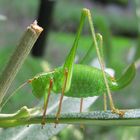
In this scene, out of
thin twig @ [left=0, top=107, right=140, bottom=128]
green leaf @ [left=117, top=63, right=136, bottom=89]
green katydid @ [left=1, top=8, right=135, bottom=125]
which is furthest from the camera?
green katydid @ [left=1, top=8, right=135, bottom=125]

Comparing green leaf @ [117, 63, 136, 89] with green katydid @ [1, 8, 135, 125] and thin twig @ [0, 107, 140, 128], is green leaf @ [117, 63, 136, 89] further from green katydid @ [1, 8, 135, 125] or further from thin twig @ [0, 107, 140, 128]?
thin twig @ [0, 107, 140, 128]

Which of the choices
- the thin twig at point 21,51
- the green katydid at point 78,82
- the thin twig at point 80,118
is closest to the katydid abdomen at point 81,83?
the green katydid at point 78,82

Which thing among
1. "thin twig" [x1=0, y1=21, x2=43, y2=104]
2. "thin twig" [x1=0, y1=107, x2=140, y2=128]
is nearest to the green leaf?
"thin twig" [x1=0, y1=107, x2=140, y2=128]

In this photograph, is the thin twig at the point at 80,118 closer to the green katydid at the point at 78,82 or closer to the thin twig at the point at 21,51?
the thin twig at the point at 21,51

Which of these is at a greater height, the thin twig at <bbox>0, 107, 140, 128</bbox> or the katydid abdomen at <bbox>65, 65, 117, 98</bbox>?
the katydid abdomen at <bbox>65, 65, 117, 98</bbox>

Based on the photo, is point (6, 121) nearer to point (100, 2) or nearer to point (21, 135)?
point (21, 135)

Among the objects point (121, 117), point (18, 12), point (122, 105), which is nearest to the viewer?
point (121, 117)

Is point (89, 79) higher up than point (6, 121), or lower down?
higher up

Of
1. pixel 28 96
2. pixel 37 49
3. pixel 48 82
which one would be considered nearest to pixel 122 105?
pixel 37 49

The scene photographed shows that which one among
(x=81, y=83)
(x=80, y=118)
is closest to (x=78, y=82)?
(x=81, y=83)

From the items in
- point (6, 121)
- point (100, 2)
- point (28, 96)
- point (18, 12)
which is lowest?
point (6, 121)

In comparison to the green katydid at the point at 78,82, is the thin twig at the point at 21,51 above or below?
below
